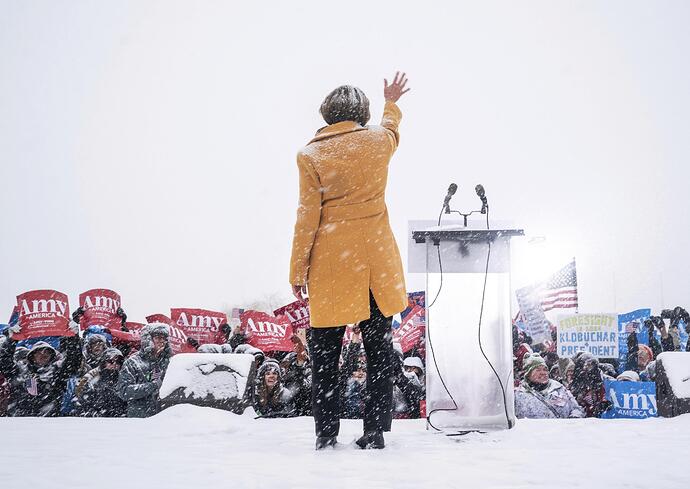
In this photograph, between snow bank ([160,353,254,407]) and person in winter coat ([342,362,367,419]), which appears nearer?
snow bank ([160,353,254,407])

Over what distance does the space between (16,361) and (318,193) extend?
624cm

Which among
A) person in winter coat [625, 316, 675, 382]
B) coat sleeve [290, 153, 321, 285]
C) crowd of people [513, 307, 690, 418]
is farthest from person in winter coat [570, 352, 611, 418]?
coat sleeve [290, 153, 321, 285]

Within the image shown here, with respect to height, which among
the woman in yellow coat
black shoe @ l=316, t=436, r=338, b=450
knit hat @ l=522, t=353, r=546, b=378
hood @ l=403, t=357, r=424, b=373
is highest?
the woman in yellow coat

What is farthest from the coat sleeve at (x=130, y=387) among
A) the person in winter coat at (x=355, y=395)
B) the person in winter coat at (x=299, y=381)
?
the person in winter coat at (x=355, y=395)

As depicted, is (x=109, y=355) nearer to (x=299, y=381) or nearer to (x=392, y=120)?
(x=299, y=381)

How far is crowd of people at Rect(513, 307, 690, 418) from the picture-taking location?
5663mm

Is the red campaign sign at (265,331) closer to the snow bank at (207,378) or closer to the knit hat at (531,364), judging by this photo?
the knit hat at (531,364)

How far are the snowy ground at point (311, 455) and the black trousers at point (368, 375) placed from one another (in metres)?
0.13

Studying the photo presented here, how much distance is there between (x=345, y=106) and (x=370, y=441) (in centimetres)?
147

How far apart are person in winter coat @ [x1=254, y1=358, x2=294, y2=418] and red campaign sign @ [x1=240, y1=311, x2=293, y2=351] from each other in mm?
2220

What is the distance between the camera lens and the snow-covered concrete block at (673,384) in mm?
3303

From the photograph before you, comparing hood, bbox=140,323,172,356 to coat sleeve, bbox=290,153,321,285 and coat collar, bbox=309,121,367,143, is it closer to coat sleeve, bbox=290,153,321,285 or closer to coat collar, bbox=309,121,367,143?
coat sleeve, bbox=290,153,321,285

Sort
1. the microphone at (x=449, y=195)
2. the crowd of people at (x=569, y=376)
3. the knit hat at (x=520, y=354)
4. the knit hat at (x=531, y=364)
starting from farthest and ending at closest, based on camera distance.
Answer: the knit hat at (x=520, y=354) → the knit hat at (x=531, y=364) → the crowd of people at (x=569, y=376) → the microphone at (x=449, y=195)

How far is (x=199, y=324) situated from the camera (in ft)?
30.4
